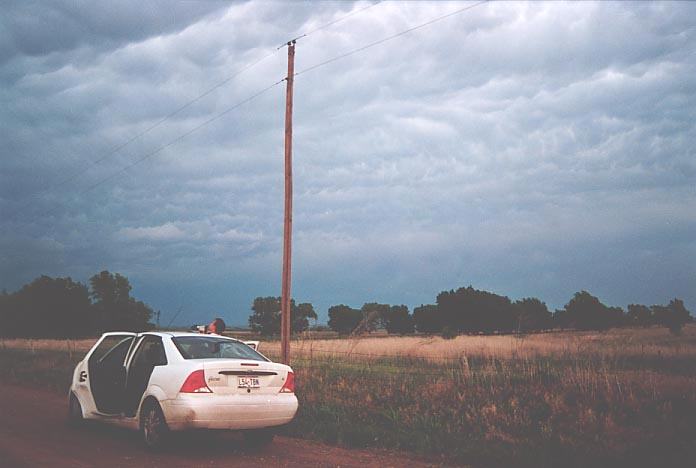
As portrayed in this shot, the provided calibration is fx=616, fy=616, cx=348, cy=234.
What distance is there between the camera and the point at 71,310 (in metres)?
82.9

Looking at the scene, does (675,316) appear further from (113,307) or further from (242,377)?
(113,307)

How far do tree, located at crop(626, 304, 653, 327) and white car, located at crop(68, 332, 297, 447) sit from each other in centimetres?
7041

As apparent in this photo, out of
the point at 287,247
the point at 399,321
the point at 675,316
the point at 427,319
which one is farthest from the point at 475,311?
the point at 287,247

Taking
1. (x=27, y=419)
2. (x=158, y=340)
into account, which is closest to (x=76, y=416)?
(x=27, y=419)

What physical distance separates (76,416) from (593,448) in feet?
26.5

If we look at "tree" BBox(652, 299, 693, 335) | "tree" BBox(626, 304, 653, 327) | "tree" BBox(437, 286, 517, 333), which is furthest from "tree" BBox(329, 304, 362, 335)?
"tree" BBox(652, 299, 693, 335)

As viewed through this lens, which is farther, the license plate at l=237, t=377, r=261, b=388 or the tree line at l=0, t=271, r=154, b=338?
the tree line at l=0, t=271, r=154, b=338

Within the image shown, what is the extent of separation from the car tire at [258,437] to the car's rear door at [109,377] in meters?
1.93

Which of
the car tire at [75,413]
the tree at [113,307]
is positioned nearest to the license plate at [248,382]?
the car tire at [75,413]

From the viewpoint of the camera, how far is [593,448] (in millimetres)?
8094

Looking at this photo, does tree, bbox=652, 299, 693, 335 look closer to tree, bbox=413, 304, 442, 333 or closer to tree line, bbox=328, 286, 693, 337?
tree line, bbox=328, 286, 693, 337

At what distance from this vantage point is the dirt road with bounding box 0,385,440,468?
7.51m

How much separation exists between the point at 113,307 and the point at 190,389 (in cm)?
8394

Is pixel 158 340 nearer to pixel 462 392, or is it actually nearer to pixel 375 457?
pixel 375 457
